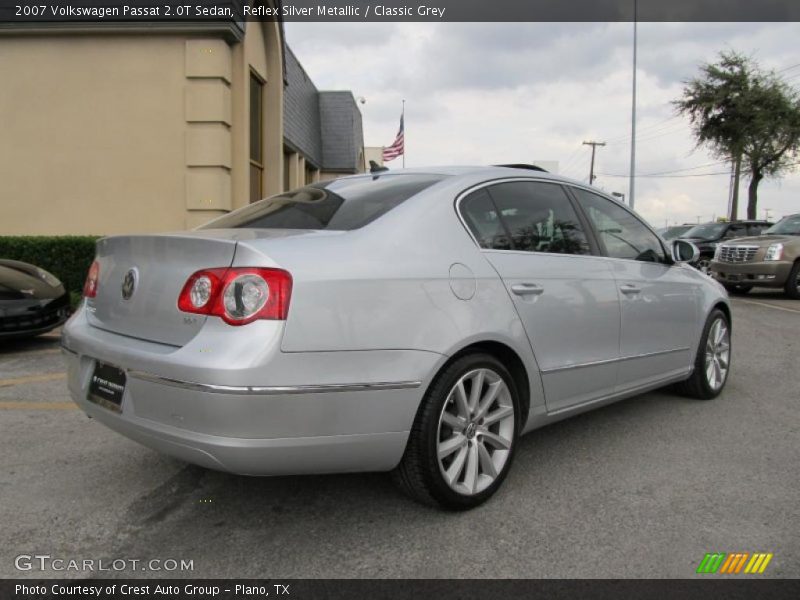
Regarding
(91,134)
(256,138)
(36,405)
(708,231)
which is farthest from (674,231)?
(36,405)

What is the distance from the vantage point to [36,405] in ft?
15.2

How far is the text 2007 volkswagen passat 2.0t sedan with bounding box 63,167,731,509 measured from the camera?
2.36 metres

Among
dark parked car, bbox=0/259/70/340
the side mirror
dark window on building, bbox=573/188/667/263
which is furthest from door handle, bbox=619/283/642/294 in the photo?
dark parked car, bbox=0/259/70/340

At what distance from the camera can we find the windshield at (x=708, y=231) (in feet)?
59.6

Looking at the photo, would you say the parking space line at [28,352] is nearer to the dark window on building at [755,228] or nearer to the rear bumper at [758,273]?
the rear bumper at [758,273]

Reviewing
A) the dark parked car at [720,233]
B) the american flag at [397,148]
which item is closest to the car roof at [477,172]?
the dark parked car at [720,233]

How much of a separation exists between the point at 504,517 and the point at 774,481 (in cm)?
150

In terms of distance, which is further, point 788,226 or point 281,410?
point 788,226

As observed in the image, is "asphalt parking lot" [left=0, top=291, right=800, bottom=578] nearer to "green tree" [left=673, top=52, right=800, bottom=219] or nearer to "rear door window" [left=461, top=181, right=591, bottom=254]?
"rear door window" [left=461, top=181, right=591, bottom=254]

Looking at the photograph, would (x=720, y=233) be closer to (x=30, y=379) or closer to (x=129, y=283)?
(x=30, y=379)

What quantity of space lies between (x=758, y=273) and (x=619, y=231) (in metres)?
10.0

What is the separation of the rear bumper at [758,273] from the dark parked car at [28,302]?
11927mm
